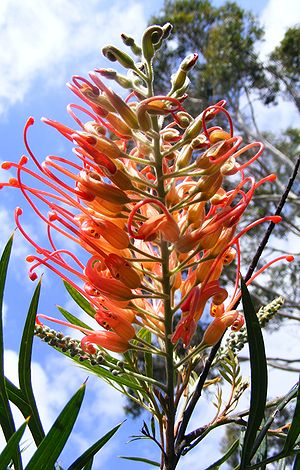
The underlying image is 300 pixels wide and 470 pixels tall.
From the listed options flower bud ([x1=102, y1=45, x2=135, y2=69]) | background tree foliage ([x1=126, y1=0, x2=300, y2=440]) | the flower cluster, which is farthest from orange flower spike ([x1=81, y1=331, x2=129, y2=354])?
background tree foliage ([x1=126, y1=0, x2=300, y2=440])

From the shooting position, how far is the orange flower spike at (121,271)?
2.44 ft

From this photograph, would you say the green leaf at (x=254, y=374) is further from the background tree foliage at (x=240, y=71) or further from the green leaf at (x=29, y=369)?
the background tree foliage at (x=240, y=71)

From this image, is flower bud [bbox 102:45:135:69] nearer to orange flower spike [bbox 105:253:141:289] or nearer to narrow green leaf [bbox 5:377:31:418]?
orange flower spike [bbox 105:253:141:289]

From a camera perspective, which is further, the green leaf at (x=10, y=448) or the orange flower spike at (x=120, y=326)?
the orange flower spike at (x=120, y=326)

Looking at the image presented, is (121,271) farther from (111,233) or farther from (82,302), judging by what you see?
(82,302)

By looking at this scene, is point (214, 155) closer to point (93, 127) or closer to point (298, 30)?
point (93, 127)

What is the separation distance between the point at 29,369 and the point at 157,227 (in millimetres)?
225

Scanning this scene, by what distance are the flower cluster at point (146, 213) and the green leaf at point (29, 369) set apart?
84mm

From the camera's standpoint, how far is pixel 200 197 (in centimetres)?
79

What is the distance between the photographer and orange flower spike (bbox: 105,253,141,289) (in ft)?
2.44

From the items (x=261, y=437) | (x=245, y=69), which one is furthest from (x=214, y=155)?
(x=245, y=69)

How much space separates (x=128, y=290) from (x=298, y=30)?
9758mm

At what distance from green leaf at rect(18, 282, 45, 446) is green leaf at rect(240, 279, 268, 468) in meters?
0.24

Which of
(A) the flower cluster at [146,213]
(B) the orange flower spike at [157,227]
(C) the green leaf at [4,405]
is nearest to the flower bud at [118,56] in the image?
(A) the flower cluster at [146,213]
